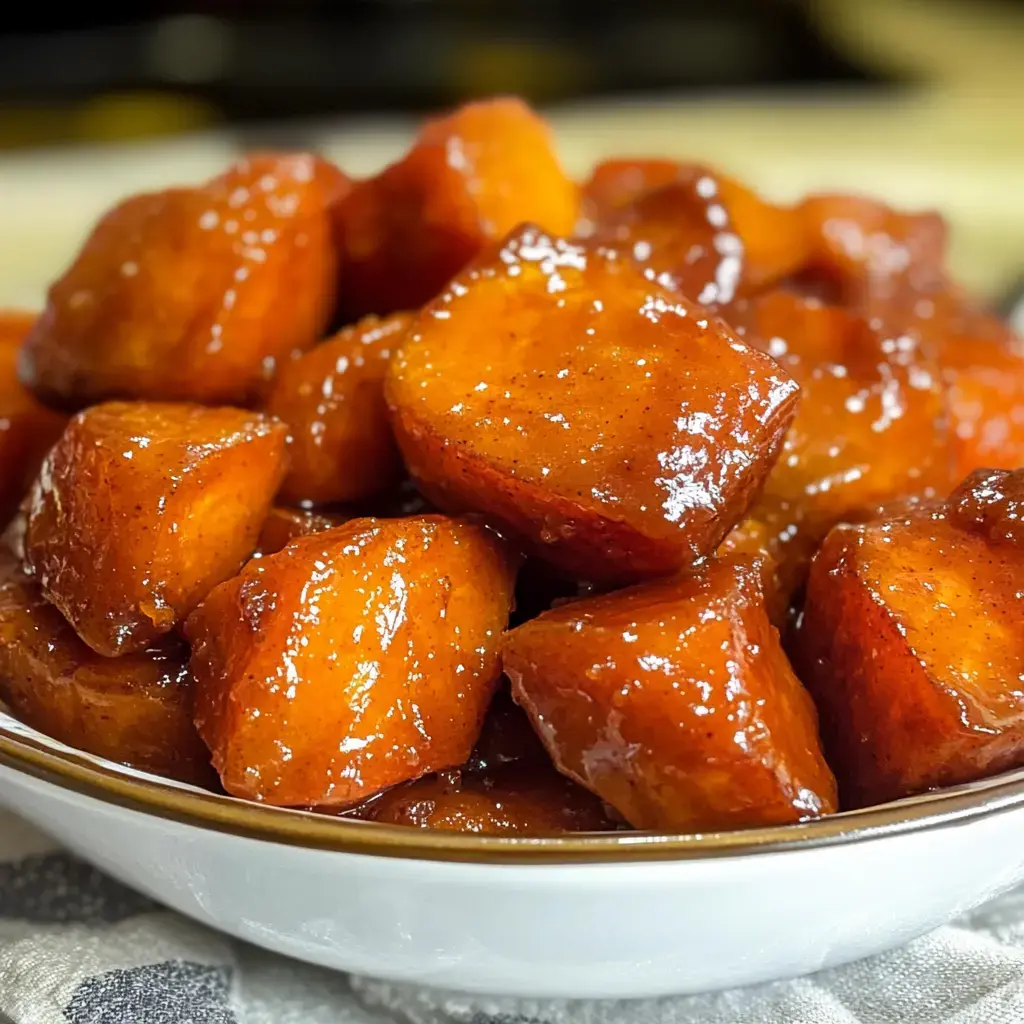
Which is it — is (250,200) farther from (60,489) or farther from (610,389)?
(610,389)

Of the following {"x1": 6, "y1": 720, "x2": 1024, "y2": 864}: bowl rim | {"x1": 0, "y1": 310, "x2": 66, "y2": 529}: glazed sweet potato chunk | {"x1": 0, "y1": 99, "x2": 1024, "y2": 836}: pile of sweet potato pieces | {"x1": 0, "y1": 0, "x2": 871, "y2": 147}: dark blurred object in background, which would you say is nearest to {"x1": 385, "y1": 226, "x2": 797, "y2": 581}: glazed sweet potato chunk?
{"x1": 0, "y1": 99, "x2": 1024, "y2": 836}: pile of sweet potato pieces

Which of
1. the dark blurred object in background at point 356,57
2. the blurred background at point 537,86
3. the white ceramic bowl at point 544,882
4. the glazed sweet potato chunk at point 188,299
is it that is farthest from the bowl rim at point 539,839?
the dark blurred object in background at point 356,57

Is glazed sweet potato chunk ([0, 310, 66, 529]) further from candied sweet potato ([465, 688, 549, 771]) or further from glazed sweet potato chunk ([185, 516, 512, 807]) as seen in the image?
candied sweet potato ([465, 688, 549, 771])

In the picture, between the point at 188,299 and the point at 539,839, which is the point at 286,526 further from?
the point at 539,839

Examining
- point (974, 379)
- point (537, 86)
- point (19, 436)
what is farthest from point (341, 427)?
point (537, 86)

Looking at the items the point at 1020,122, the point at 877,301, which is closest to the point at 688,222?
the point at 877,301

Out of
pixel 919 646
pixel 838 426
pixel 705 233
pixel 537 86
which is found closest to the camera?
pixel 919 646
